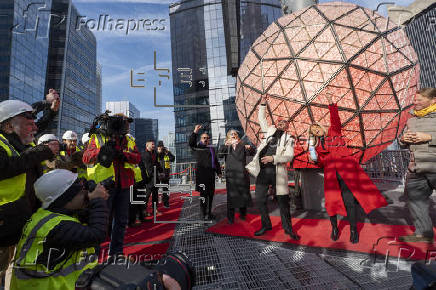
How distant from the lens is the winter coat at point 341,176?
2750mm

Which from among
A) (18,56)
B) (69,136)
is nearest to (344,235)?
(69,136)

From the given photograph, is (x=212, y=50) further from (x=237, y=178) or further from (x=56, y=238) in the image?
(x=56, y=238)

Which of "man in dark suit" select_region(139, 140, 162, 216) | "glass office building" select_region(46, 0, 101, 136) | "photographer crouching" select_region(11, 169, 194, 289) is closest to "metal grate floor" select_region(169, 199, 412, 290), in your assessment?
"photographer crouching" select_region(11, 169, 194, 289)

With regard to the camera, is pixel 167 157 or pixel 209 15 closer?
pixel 167 157

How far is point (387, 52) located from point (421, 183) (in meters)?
1.87

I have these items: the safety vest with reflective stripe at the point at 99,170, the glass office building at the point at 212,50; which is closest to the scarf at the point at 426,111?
the safety vest with reflective stripe at the point at 99,170

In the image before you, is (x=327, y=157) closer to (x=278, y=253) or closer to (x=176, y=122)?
(x=278, y=253)

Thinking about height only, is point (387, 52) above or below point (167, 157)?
above

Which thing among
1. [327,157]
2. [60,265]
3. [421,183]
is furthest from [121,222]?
[421,183]

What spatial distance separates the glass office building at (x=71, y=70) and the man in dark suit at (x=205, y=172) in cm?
5548

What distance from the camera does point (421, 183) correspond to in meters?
2.62

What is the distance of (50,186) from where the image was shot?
1.18 metres

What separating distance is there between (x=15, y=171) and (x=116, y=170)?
1.07 meters

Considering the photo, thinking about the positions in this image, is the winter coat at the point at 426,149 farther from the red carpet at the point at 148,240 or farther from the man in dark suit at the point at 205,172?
the red carpet at the point at 148,240
